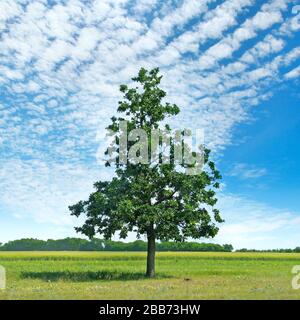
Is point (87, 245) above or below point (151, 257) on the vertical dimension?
above

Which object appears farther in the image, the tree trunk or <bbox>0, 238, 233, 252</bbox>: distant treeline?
<bbox>0, 238, 233, 252</bbox>: distant treeline

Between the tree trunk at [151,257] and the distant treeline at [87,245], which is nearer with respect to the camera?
the tree trunk at [151,257]

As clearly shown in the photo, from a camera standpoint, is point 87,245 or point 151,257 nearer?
point 151,257

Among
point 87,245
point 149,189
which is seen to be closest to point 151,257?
point 149,189

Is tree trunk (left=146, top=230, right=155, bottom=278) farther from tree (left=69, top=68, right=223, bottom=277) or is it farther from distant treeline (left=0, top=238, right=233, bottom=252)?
distant treeline (left=0, top=238, right=233, bottom=252)

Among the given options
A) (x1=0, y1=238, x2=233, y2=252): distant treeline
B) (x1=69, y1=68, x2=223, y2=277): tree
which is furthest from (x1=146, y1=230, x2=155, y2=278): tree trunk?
(x1=0, y1=238, x2=233, y2=252): distant treeline

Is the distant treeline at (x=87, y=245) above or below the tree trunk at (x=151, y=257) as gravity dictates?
above

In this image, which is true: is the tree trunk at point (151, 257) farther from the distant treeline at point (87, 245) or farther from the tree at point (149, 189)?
the distant treeline at point (87, 245)

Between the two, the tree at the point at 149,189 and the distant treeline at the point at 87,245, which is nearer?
the tree at the point at 149,189

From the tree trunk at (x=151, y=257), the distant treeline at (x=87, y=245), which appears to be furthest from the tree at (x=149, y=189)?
the distant treeline at (x=87, y=245)

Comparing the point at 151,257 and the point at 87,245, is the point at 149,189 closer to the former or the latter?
the point at 151,257

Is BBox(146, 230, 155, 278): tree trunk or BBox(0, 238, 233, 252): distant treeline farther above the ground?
BBox(0, 238, 233, 252): distant treeline
